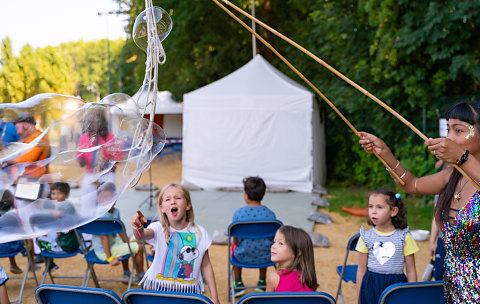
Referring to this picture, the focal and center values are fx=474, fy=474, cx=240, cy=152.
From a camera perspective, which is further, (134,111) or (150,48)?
(134,111)

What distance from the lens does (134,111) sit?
9.52 ft

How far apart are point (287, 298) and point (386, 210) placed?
1317mm

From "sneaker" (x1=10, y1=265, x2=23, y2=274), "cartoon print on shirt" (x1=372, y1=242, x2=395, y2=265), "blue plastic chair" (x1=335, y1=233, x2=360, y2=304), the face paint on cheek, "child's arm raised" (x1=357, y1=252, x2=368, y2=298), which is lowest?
"sneaker" (x1=10, y1=265, x2=23, y2=274)

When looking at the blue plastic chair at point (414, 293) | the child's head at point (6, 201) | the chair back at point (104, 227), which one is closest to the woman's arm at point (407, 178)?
the blue plastic chair at point (414, 293)

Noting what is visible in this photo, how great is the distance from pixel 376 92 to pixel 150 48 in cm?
941

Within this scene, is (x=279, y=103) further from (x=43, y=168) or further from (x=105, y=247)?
(x=43, y=168)

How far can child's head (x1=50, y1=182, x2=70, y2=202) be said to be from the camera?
303cm

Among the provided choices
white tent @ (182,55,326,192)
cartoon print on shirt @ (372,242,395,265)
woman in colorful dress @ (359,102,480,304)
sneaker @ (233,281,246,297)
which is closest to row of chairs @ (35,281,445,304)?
woman in colorful dress @ (359,102,480,304)

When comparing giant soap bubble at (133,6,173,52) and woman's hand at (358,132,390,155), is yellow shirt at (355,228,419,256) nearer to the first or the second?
woman's hand at (358,132,390,155)

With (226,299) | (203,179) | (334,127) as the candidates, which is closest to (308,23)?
(334,127)

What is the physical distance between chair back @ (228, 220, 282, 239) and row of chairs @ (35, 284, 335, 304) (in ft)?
6.33

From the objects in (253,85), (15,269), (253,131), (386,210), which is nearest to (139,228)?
(386,210)

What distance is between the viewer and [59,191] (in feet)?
10.5

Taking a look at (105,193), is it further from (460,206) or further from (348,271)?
(348,271)
